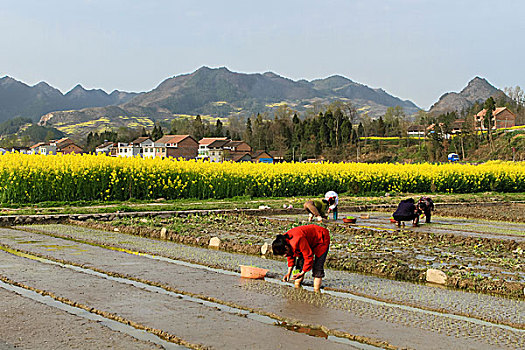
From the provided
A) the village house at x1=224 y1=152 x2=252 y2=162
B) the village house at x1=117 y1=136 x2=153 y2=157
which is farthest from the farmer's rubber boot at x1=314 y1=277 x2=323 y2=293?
the village house at x1=117 y1=136 x2=153 y2=157

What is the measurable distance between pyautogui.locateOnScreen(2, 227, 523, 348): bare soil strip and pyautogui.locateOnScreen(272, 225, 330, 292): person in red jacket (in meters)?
0.30

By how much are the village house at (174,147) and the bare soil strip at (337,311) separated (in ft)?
447

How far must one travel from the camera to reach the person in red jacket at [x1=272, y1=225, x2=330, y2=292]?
26.4ft

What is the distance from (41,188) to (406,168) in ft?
69.8

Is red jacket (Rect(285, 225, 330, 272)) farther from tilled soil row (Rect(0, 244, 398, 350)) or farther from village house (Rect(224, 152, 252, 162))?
village house (Rect(224, 152, 252, 162))

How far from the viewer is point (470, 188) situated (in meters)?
37.0

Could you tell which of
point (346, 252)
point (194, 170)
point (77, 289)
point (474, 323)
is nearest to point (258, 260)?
point (346, 252)

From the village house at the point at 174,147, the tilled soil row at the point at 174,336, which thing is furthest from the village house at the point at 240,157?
the tilled soil row at the point at 174,336

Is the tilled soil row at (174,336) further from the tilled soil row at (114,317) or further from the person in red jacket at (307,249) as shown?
the person in red jacket at (307,249)

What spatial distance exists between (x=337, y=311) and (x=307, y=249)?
127cm

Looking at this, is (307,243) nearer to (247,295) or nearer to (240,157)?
(247,295)

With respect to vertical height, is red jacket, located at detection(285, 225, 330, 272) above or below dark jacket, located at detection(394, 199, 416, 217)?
above

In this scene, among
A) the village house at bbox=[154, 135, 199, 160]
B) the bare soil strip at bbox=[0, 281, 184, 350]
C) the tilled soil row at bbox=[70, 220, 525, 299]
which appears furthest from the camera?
the village house at bbox=[154, 135, 199, 160]

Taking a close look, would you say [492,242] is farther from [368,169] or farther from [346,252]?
[368,169]
